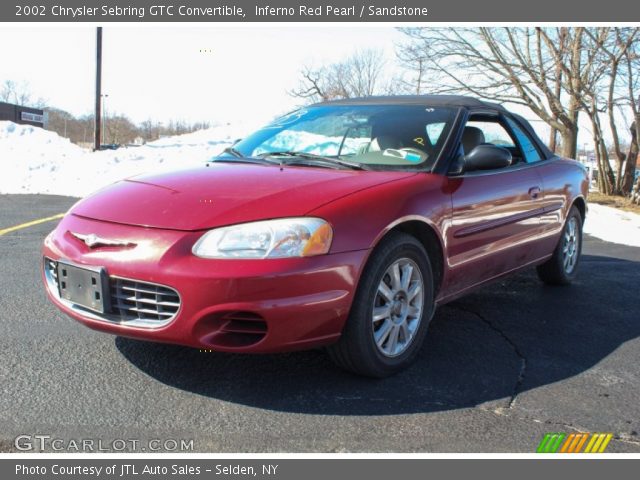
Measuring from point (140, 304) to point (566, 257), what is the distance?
3.85m

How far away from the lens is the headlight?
8.75 ft

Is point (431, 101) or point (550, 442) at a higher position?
point (431, 101)

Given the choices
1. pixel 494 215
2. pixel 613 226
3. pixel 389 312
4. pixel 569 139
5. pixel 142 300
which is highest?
pixel 569 139

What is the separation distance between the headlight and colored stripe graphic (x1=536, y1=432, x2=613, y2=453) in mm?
1208

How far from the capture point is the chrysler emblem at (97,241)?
277 cm

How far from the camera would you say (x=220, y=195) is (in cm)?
296

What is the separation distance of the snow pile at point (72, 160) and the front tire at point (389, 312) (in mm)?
8580

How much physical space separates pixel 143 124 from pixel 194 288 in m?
76.9

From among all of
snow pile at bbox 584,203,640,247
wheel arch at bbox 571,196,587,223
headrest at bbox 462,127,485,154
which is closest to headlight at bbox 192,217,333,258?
headrest at bbox 462,127,485,154

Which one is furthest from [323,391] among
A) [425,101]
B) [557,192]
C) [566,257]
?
[566,257]

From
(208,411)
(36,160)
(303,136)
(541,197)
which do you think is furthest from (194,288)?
(36,160)

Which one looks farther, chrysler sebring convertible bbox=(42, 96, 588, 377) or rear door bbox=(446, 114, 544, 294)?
rear door bbox=(446, 114, 544, 294)

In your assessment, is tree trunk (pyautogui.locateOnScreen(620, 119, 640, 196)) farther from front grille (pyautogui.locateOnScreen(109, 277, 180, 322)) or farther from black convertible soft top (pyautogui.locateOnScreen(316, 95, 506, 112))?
front grille (pyautogui.locateOnScreen(109, 277, 180, 322))

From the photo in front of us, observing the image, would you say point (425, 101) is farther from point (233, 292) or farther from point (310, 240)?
point (233, 292)
